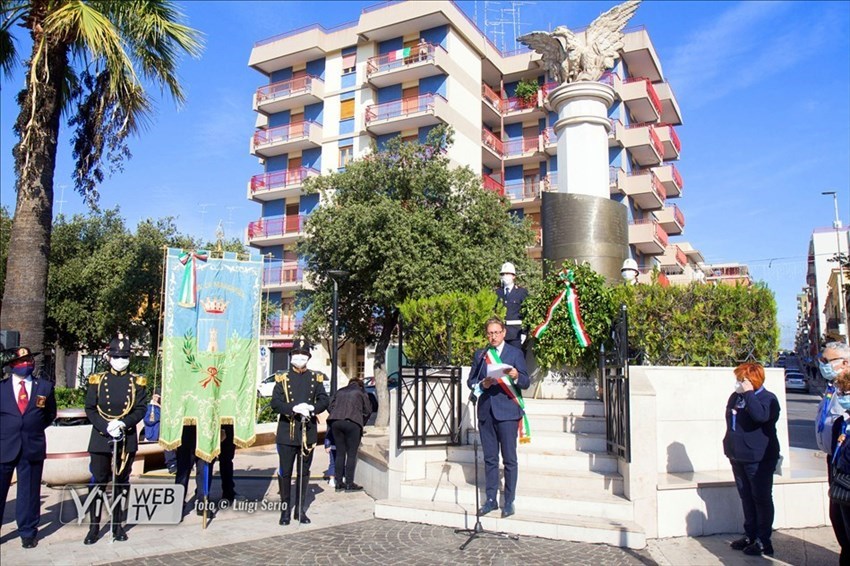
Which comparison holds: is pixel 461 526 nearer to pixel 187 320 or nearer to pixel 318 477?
pixel 187 320

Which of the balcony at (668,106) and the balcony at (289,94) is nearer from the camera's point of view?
the balcony at (289,94)

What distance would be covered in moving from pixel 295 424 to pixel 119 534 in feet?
6.73

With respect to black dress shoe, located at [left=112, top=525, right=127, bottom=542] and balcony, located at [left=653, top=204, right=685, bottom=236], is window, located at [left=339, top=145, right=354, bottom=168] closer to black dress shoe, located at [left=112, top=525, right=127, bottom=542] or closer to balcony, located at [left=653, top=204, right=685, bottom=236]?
balcony, located at [left=653, top=204, right=685, bottom=236]

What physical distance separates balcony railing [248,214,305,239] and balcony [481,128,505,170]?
11979 millimetres

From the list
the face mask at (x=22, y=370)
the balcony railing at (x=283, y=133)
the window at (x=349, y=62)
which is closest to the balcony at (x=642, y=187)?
the window at (x=349, y=62)

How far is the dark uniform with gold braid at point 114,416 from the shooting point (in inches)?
267

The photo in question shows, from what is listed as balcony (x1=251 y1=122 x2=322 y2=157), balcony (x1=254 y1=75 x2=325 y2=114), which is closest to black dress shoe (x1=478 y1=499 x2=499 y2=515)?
balcony (x1=251 y1=122 x2=322 y2=157)

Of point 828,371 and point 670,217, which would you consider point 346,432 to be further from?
point 670,217

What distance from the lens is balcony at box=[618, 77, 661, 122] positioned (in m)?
37.1

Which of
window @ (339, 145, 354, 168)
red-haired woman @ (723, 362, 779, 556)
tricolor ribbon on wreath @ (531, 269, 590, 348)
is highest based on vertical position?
window @ (339, 145, 354, 168)

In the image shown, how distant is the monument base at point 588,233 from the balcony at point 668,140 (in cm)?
3342

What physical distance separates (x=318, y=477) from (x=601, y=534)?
19.1 ft

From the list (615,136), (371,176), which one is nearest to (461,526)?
(371,176)

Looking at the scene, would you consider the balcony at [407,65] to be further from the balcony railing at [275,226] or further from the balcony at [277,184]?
the balcony railing at [275,226]
